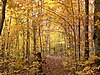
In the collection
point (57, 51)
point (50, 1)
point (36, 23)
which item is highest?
point (50, 1)

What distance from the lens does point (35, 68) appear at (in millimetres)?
12922

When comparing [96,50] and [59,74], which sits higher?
[96,50]

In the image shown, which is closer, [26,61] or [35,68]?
[35,68]

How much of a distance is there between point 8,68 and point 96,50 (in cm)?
915

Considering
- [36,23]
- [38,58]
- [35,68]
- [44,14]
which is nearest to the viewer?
[35,68]

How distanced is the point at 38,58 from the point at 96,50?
7.25 m

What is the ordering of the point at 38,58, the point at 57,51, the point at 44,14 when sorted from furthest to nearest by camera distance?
the point at 57,51 < the point at 44,14 < the point at 38,58

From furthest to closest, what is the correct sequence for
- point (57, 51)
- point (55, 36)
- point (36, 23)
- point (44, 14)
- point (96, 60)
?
point (57, 51) → point (55, 36) → point (36, 23) → point (44, 14) → point (96, 60)

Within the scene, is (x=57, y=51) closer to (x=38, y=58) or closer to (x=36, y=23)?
(x=36, y=23)

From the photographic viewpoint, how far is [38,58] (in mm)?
14391

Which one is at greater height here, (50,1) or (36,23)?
(50,1)

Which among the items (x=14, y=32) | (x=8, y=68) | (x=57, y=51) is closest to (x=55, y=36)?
(x=57, y=51)

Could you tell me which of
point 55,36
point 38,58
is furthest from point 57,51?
point 38,58

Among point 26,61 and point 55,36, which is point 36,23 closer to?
point 26,61
